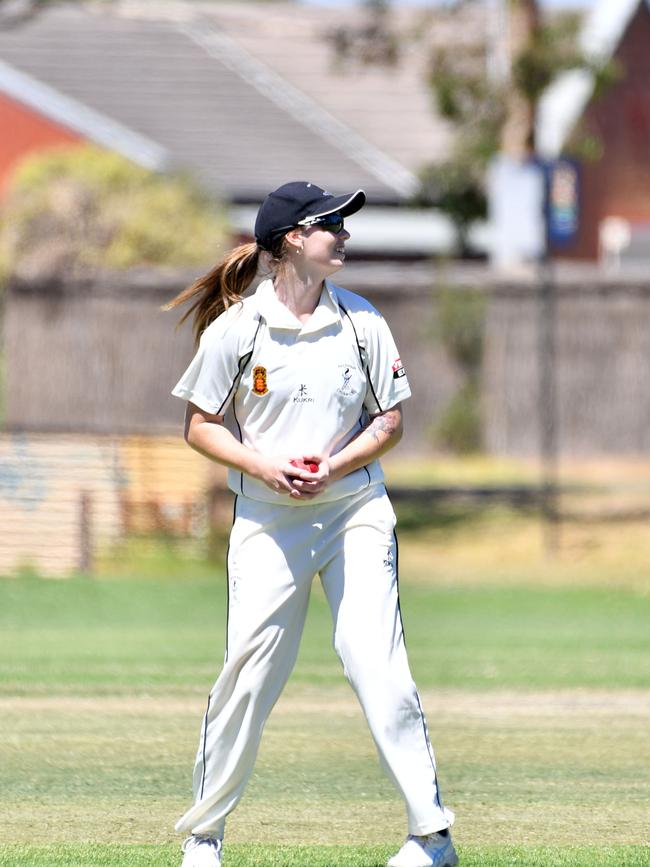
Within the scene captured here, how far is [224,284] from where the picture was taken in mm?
6281

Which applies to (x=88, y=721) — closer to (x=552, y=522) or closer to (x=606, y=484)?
(x=552, y=522)

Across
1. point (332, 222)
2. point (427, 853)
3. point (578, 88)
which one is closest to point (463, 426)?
point (578, 88)

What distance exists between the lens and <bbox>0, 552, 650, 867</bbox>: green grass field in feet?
21.9

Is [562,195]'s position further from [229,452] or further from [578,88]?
[229,452]

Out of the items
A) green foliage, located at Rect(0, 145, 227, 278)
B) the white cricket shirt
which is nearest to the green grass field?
the white cricket shirt

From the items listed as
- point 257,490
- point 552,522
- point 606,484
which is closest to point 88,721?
point 257,490

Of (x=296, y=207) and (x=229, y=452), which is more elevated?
(x=296, y=207)

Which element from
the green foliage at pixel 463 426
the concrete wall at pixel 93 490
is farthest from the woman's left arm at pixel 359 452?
the green foliage at pixel 463 426

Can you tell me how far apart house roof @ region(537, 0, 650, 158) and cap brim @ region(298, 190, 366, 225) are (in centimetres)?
2039

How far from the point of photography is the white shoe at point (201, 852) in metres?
5.98

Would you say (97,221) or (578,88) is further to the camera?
(578,88)

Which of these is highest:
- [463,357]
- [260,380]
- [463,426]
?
[260,380]

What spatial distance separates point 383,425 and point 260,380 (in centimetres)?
41

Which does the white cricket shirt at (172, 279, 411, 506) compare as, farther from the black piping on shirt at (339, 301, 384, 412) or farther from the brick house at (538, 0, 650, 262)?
the brick house at (538, 0, 650, 262)
